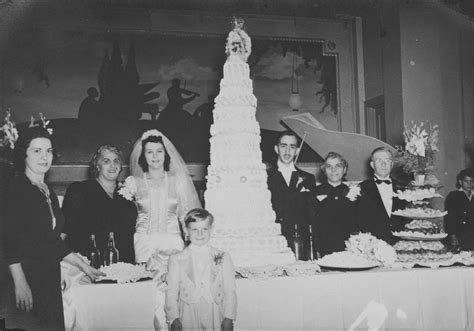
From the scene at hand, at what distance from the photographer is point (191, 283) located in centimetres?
315

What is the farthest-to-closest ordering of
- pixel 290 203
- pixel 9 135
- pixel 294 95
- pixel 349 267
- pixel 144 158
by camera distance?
pixel 294 95
pixel 290 203
pixel 144 158
pixel 349 267
pixel 9 135

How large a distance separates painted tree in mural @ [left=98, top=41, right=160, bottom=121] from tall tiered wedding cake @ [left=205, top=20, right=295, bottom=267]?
502 centimetres

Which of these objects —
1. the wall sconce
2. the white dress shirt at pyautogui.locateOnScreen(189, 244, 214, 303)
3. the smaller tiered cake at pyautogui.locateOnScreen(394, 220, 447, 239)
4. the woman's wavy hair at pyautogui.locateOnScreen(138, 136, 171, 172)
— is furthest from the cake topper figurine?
the wall sconce

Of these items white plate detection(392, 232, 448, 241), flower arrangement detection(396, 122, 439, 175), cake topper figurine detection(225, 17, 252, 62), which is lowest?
white plate detection(392, 232, 448, 241)

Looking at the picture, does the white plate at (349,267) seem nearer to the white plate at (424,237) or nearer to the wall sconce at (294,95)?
the white plate at (424,237)

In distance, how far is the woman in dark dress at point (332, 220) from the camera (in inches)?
165

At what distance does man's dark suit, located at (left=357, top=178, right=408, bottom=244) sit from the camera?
417 cm

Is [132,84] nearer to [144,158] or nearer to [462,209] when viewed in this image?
[144,158]

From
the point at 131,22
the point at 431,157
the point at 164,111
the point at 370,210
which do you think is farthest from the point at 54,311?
the point at 131,22

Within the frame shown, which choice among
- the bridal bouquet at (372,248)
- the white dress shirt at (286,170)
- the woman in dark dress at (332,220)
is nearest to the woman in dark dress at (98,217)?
the white dress shirt at (286,170)

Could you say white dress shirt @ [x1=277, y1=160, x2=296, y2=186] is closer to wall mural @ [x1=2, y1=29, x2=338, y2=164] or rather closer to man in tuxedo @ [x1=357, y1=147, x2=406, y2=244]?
man in tuxedo @ [x1=357, y1=147, x2=406, y2=244]

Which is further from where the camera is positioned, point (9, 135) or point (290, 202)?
point (290, 202)

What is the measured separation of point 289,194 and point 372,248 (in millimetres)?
953

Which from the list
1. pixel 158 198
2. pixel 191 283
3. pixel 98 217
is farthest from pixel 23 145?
pixel 191 283
